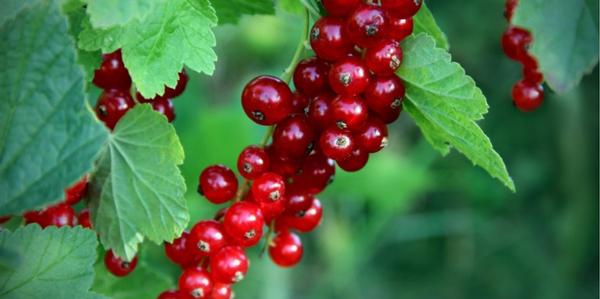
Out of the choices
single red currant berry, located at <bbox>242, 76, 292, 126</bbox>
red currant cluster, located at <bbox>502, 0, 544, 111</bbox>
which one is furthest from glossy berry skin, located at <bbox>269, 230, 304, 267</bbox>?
red currant cluster, located at <bbox>502, 0, 544, 111</bbox>

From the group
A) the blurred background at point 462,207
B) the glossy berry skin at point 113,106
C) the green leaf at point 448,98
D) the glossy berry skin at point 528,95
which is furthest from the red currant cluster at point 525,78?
the blurred background at point 462,207

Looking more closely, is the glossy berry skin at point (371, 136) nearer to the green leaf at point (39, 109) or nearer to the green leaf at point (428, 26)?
the green leaf at point (428, 26)

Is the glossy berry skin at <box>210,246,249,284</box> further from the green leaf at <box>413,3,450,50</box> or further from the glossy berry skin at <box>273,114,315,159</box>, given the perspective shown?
the green leaf at <box>413,3,450,50</box>

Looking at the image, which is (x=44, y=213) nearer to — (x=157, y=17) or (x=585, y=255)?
(x=157, y=17)

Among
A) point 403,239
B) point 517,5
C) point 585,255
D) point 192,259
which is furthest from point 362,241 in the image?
point 517,5

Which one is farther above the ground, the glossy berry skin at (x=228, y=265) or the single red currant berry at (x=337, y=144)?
the single red currant berry at (x=337, y=144)

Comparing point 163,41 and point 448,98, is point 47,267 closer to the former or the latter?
point 163,41
